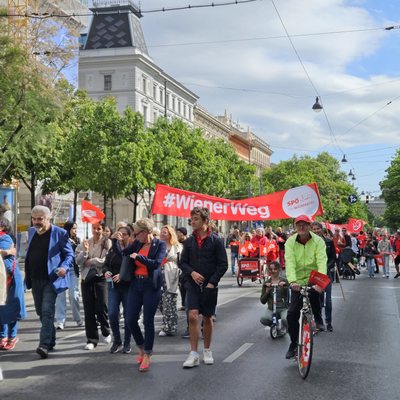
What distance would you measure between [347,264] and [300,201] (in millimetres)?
9470


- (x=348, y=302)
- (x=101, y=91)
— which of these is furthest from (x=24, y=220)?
(x=348, y=302)

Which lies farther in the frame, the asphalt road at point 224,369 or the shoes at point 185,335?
the shoes at point 185,335

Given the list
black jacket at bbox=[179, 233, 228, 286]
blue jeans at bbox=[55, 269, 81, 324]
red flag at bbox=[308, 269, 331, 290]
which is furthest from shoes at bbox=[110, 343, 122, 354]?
red flag at bbox=[308, 269, 331, 290]

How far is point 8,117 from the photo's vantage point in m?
20.7

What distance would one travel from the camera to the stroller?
2500cm

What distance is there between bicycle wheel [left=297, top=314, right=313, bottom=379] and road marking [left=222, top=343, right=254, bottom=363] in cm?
118

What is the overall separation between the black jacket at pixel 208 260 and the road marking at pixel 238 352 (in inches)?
45.2

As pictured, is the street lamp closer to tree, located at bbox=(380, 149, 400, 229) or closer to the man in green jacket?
the man in green jacket

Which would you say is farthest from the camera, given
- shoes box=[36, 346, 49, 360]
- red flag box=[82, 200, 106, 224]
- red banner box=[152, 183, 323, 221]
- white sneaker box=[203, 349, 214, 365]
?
red flag box=[82, 200, 106, 224]

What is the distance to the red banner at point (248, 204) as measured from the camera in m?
16.5

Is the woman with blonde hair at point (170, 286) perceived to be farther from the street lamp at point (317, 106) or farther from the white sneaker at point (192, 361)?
the street lamp at point (317, 106)

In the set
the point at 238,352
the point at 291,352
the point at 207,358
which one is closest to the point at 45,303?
the point at 207,358

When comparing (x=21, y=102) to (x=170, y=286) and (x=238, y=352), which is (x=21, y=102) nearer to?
(x=170, y=286)

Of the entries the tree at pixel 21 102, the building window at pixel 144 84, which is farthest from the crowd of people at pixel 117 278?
the building window at pixel 144 84
